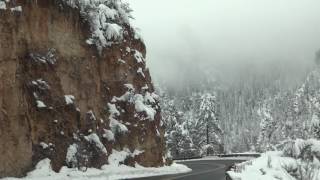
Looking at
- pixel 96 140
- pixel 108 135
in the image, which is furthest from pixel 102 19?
pixel 96 140

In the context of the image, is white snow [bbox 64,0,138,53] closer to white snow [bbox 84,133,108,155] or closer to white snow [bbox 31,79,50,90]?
white snow [bbox 31,79,50,90]

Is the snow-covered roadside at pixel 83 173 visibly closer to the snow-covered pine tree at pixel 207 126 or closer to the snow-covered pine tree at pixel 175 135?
the snow-covered pine tree at pixel 175 135

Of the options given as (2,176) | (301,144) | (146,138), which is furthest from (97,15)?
(301,144)

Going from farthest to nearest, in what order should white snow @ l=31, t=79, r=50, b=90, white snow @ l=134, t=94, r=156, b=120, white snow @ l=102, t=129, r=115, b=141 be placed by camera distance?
white snow @ l=134, t=94, r=156, b=120
white snow @ l=102, t=129, r=115, b=141
white snow @ l=31, t=79, r=50, b=90

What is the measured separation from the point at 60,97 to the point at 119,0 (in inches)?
386

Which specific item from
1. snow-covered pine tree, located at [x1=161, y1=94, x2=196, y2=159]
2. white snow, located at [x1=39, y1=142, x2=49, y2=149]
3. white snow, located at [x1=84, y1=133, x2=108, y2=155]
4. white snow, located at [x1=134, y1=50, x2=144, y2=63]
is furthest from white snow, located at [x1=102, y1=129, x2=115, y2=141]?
snow-covered pine tree, located at [x1=161, y1=94, x2=196, y2=159]

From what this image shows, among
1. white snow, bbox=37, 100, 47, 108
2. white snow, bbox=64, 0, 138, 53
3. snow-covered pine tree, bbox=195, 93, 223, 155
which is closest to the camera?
white snow, bbox=37, 100, 47, 108

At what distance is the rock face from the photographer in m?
26.1

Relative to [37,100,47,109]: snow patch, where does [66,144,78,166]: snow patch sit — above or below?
below

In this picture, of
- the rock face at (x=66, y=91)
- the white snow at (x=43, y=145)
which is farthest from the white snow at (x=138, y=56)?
the white snow at (x=43, y=145)

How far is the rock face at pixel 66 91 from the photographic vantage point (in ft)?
85.6

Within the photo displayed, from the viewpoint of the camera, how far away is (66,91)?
29.9 metres

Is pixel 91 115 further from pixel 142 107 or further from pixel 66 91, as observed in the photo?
pixel 142 107

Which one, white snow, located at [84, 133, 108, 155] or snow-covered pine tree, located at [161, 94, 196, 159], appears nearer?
white snow, located at [84, 133, 108, 155]
